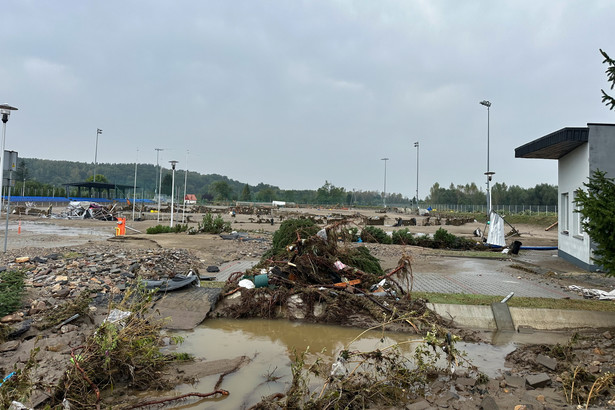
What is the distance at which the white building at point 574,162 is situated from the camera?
43.4 ft

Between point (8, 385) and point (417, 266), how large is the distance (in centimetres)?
1301

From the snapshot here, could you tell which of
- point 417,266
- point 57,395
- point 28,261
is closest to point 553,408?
point 57,395

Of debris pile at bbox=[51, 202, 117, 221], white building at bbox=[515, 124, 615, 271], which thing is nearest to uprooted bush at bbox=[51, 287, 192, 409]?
white building at bbox=[515, 124, 615, 271]

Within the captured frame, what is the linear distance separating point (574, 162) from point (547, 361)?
40.4 feet

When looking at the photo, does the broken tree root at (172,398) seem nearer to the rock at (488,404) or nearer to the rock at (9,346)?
the rock at (9,346)

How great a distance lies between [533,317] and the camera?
779 centimetres

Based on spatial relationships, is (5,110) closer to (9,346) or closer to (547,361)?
(9,346)

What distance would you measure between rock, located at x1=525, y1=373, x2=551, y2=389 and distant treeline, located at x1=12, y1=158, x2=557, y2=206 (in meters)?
43.9

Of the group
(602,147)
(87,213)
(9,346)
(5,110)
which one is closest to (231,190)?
(87,213)

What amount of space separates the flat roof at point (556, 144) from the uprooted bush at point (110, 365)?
1447 centimetres

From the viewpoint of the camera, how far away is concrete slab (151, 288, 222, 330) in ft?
24.1

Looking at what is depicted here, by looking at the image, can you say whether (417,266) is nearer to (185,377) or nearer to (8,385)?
(185,377)

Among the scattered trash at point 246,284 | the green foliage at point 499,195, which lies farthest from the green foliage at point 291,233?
the green foliage at point 499,195

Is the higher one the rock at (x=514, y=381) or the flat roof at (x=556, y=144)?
the flat roof at (x=556, y=144)
